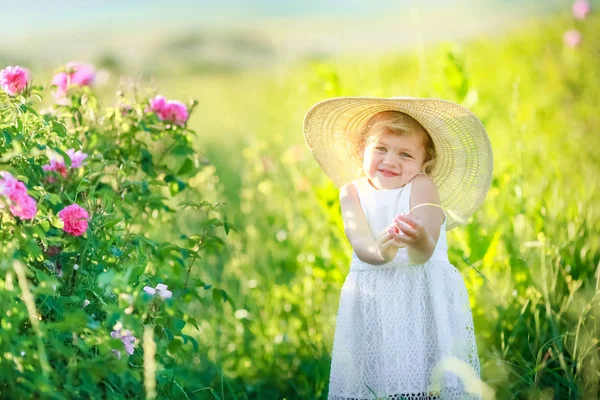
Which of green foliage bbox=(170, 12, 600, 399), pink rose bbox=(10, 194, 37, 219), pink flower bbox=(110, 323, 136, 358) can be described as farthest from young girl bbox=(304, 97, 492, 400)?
pink rose bbox=(10, 194, 37, 219)

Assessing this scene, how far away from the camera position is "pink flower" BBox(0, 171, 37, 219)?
A: 1928 mm

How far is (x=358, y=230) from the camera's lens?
2529 mm

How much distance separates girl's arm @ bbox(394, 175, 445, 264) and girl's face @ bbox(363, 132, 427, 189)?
0.05 meters

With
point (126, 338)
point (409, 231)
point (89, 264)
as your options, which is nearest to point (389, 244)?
point (409, 231)

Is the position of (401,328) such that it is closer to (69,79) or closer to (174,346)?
(174,346)

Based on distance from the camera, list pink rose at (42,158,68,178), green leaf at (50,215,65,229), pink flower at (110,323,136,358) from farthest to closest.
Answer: pink rose at (42,158,68,178) → green leaf at (50,215,65,229) → pink flower at (110,323,136,358)

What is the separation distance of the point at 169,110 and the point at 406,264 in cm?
113

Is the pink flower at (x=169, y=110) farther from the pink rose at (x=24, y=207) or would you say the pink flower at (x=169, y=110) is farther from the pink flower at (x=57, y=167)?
the pink rose at (x=24, y=207)

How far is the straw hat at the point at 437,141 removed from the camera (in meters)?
2.49

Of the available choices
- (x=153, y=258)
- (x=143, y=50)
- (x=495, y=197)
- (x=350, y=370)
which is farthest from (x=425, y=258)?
(x=143, y=50)

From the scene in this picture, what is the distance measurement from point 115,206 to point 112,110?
41cm

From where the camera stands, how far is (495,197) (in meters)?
3.69

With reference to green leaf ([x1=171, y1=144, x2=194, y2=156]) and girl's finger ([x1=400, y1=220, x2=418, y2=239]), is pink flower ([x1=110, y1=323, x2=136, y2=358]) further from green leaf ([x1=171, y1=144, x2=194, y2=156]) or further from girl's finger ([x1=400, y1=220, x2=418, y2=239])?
green leaf ([x1=171, y1=144, x2=194, y2=156])

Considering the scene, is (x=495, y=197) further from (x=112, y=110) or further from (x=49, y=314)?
(x=49, y=314)
